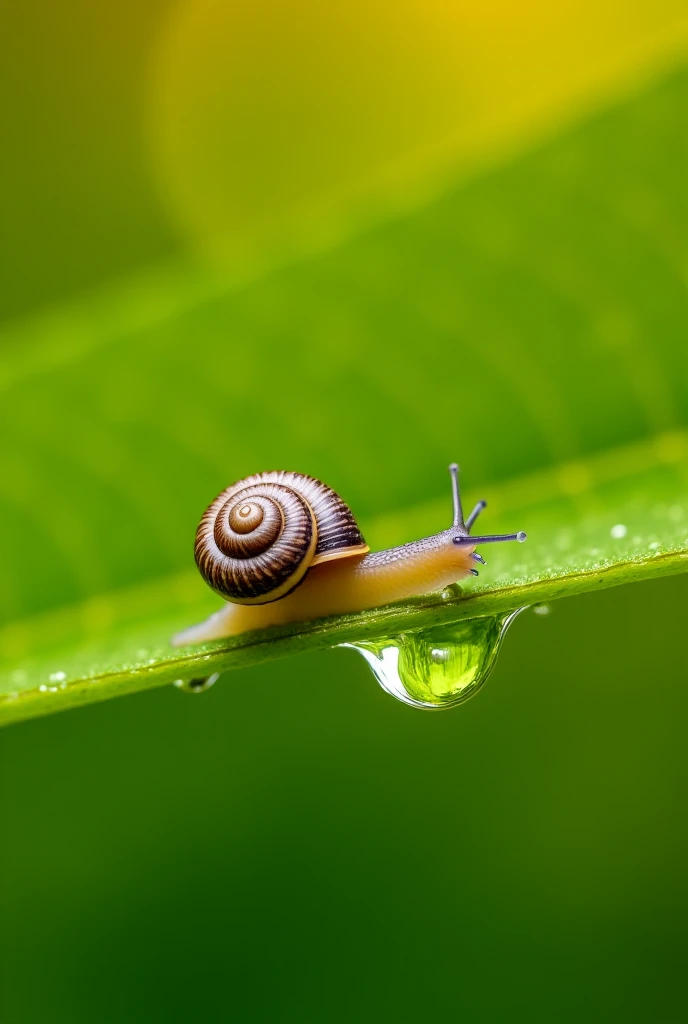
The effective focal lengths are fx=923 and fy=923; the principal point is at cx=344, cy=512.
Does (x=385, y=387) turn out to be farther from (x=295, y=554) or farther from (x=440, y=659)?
(x=440, y=659)

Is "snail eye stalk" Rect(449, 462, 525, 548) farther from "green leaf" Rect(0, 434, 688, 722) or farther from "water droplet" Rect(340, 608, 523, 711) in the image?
"water droplet" Rect(340, 608, 523, 711)

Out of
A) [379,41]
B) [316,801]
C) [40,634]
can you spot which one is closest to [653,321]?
[316,801]

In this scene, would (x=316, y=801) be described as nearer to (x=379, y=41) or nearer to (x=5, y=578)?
(x=5, y=578)

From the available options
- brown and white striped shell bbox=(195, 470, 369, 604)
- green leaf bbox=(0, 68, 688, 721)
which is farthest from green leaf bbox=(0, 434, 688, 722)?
brown and white striped shell bbox=(195, 470, 369, 604)

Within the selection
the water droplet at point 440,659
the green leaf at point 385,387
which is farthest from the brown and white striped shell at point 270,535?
the water droplet at point 440,659

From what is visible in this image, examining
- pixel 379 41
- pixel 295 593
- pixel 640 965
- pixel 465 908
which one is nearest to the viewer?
pixel 640 965

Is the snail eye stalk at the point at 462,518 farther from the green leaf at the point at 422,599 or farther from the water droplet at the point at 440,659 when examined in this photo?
the water droplet at the point at 440,659

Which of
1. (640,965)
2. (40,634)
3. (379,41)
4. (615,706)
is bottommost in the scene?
(640,965)

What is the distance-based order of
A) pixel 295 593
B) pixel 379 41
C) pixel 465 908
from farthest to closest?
pixel 379 41
pixel 295 593
pixel 465 908
